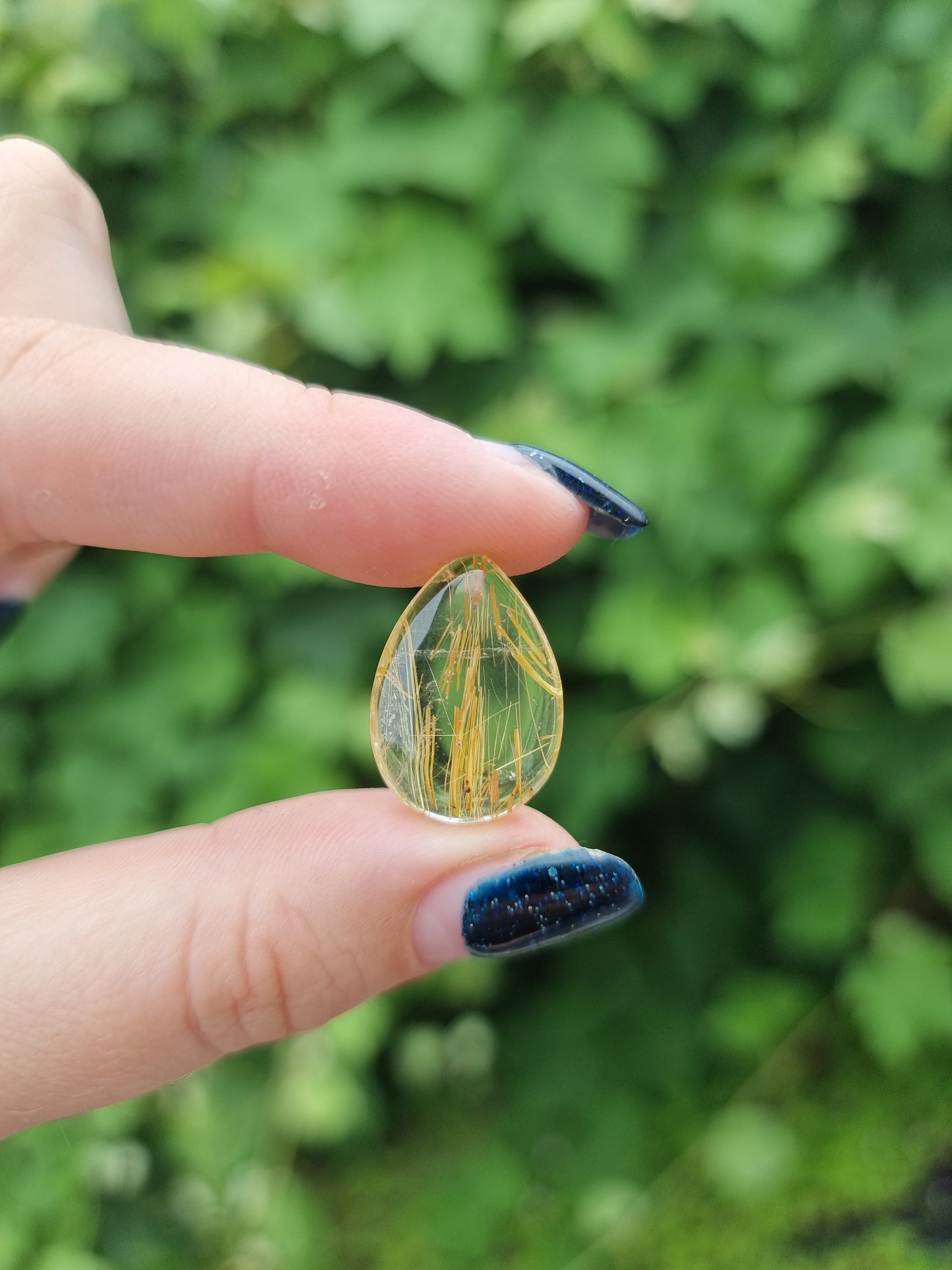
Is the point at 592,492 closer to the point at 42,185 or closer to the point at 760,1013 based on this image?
the point at 42,185

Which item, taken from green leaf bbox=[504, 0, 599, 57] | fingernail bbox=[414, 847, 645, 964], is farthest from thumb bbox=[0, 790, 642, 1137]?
green leaf bbox=[504, 0, 599, 57]

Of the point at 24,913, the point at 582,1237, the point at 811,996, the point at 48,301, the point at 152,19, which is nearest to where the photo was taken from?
the point at 24,913

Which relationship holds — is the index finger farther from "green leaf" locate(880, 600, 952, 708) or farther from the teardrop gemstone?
"green leaf" locate(880, 600, 952, 708)

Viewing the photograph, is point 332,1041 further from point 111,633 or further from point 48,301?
point 48,301

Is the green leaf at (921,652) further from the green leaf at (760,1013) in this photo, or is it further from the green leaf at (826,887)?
the green leaf at (760,1013)

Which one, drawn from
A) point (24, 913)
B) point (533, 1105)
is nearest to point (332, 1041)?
point (533, 1105)

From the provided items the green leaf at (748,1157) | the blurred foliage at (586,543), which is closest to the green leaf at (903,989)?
the blurred foliage at (586,543)
